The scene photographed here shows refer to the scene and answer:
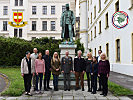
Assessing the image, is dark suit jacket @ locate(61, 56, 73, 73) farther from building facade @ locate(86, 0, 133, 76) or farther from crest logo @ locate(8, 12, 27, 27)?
crest logo @ locate(8, 12, 27, 27)

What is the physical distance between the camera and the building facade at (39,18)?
39.3m

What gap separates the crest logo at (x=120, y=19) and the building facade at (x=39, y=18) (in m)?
31.1

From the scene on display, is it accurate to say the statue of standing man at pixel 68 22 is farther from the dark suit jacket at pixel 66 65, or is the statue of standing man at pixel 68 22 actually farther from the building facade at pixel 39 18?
the building facade at pixel 39 18

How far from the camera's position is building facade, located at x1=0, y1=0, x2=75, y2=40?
129 ft

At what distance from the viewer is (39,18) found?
39.8 metres

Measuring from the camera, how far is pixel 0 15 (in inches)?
1587

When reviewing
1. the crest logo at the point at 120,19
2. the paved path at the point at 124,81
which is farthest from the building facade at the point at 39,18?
the crest logo at the point at 120,19

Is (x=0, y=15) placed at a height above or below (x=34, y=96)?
above

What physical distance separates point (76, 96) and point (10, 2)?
3718 centimetres

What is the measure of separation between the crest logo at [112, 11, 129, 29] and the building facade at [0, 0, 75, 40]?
31122 millimetres

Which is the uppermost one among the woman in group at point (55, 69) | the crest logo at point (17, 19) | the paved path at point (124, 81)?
the crest logo at point (17, 19)

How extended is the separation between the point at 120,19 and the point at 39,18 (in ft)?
109

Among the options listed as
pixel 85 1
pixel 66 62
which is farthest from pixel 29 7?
pixel 66 62

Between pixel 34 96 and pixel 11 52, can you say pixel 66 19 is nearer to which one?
pixel 34 96
